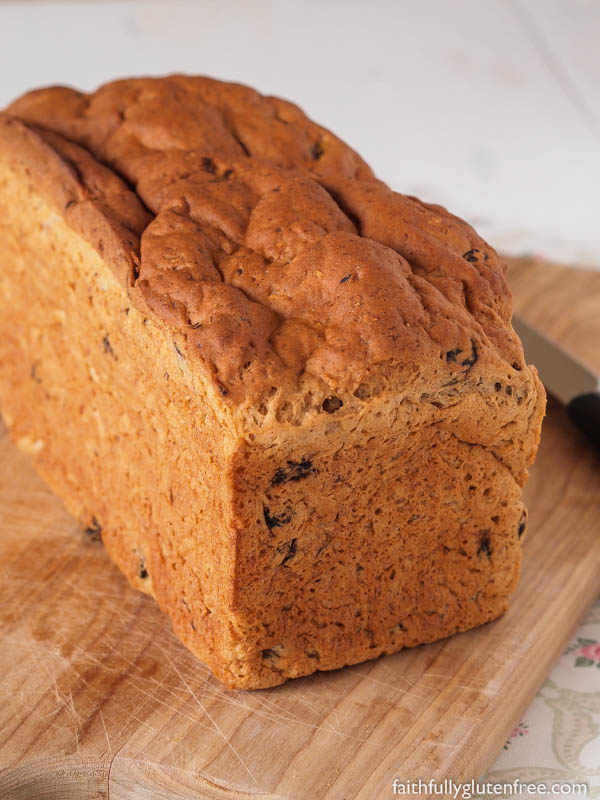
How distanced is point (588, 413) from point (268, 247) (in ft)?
3.41

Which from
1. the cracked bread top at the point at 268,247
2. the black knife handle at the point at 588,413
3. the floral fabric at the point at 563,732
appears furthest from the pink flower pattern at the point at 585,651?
the cracked bread top at the point at 268,247

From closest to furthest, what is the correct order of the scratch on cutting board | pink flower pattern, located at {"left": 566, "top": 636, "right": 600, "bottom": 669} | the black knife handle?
the scratch on cutting board, pink flower pattern, located at {"left": 566, "top": 636, "right": 600, "bottom": 669}, the black knife handle

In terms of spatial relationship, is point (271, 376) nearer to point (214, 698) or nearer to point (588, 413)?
point (214, 698)

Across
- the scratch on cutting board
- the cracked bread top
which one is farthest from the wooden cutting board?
the cracked bread top

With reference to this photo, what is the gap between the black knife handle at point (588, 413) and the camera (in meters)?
2.63

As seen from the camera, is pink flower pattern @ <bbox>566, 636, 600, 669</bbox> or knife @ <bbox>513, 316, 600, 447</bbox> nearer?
pink flower pattern @ <bbox>566, 636, 600, 669</bbox>

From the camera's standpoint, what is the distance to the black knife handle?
263 centimetres

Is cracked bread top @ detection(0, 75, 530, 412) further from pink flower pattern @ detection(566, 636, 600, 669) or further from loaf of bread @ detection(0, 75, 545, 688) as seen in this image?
pink flower pattern @ detection(566, 636, 600, 669)

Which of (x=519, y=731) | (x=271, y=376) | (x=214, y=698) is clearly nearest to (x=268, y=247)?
(x=271, y=376)

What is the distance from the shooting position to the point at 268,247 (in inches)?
77.3

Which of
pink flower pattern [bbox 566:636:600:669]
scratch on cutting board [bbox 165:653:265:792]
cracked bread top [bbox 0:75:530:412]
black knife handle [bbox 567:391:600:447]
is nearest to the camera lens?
cracked bread top [bbox 0:75:530:412]

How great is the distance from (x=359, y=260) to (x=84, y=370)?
0.74 metres

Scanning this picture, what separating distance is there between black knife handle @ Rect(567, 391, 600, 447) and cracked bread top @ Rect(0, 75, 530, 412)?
0.73 metres

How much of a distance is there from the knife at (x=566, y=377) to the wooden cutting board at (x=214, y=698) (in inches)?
11.8
